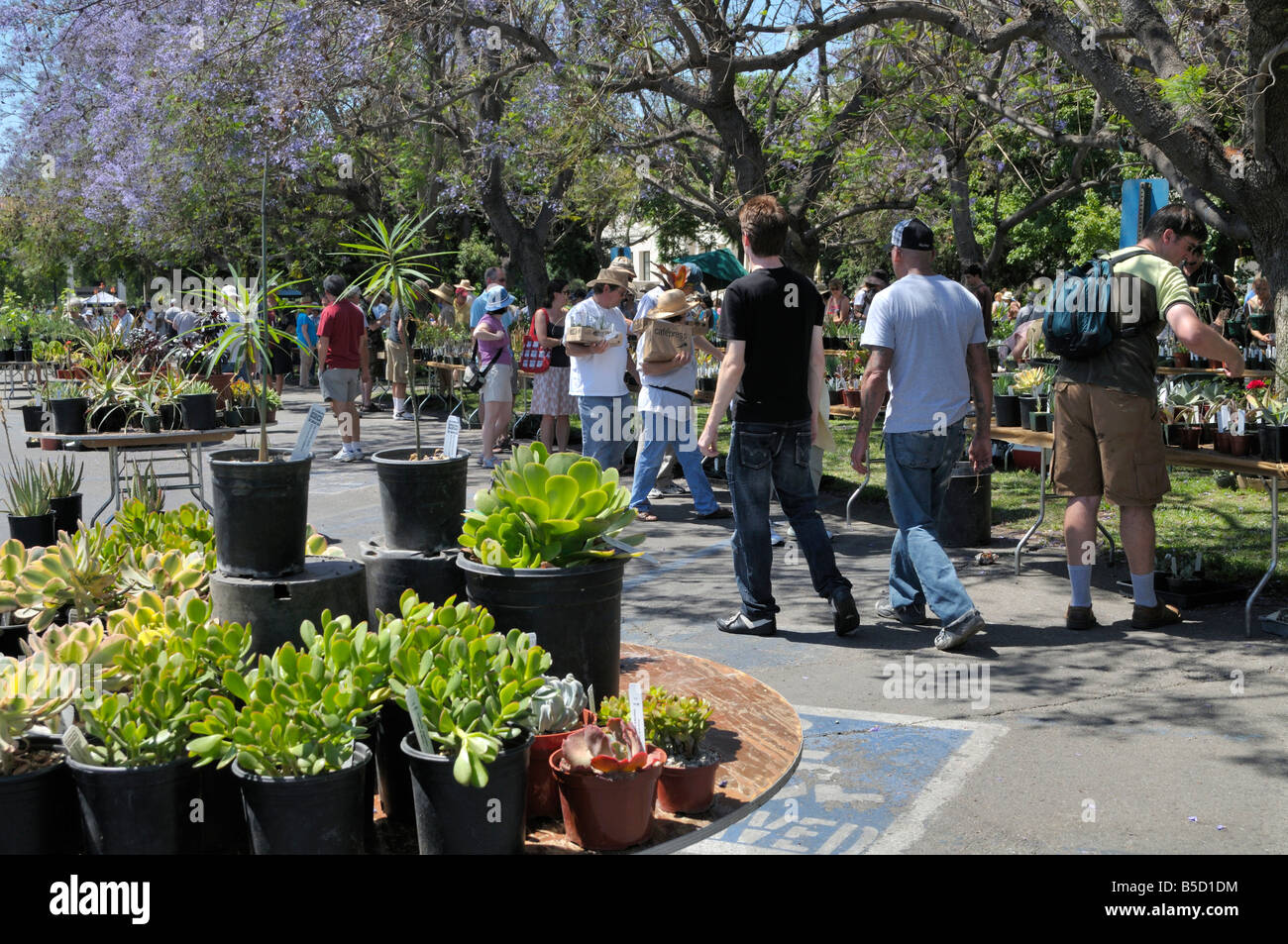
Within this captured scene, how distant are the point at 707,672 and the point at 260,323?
156 centimetres

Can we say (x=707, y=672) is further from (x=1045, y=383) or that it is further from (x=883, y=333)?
(x=1045, y=383)

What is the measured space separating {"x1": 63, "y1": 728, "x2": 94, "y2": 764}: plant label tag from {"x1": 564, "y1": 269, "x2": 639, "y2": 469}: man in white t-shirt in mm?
7327

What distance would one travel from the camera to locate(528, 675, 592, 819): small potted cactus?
89.1 inches

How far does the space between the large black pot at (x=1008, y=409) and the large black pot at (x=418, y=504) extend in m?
6.44

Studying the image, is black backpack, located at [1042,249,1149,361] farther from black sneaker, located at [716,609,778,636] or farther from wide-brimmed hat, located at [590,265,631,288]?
wide-brimmed hat, located at [590,265,631,288]

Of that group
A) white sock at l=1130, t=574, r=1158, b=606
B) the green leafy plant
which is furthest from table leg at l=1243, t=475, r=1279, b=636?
the green leafy plant

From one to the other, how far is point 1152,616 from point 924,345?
1.92 m

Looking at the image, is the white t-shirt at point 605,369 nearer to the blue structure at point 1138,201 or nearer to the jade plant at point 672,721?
the blue structure at point 1138,201

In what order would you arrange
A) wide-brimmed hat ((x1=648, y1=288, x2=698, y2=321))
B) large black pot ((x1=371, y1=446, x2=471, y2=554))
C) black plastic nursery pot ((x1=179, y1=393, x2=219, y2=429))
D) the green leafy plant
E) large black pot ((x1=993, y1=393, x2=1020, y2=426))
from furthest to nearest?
wide-brimmed hat ((x1=648, y1=288, x2=698, y2=321)), large black pot ((x1=993, y1=393, x2=1020, y2=426)), black plastic nursery pot ((x1=179, y1=393, x2=219, y2=429)), the green leafy plant, large black pot ((x1=371, y1=446, x2=471, y2=554))

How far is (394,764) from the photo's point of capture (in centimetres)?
223

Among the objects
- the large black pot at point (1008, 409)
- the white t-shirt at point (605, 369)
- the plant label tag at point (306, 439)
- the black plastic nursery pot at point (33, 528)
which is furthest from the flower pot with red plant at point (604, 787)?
the white t-shirt at point (605, 369)

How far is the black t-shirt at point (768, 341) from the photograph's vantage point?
601cm

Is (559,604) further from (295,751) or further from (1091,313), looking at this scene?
(1091,313)
